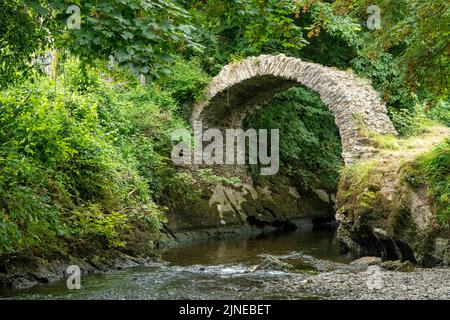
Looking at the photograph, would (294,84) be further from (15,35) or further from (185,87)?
(15,35)

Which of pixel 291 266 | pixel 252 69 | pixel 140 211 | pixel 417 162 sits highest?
pixel 252 69

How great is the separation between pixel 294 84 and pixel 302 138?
2936 millimetres

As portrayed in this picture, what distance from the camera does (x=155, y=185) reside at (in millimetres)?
12516

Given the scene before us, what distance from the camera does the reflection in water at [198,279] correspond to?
665 centimetres

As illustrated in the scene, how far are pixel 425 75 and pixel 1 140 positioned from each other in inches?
196

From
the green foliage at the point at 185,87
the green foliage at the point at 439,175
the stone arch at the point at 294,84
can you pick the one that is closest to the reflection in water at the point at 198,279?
the green foliage at the point at 439,175

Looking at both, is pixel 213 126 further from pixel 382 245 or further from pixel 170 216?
pixel 382 245

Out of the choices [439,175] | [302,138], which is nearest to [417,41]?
[439,175]

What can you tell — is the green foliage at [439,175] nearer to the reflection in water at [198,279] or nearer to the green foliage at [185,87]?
the reflection in water at [198,279]

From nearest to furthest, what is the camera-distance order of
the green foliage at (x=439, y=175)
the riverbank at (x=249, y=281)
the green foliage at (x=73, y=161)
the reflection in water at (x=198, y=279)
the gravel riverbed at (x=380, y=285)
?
the green foliage at (x=73, y=161)
the gravel riverbed at (x=380, y=285)
the riverbank at (x=249, y=281)
the reflection in water at (x=198, y=279)
the green foliage at (x=439, y=175)

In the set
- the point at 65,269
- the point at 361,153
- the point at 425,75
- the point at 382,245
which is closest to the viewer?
the point at 425,75

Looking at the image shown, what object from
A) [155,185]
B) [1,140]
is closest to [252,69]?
[155,185]

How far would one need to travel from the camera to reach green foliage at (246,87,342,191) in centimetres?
1719

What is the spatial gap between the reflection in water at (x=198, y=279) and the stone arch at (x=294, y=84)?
101 inches
